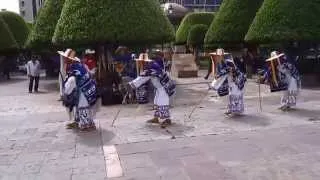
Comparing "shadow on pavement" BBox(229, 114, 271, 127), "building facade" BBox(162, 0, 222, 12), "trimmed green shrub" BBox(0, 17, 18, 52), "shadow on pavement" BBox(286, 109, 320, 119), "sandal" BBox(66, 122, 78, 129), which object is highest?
"building facade" BBox(162, 0, 222, 12)

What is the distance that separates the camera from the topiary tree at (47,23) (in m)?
22.4

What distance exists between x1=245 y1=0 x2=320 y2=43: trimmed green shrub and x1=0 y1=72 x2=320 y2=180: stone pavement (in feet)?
16.6

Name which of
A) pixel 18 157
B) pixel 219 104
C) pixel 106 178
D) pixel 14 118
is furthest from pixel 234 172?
pixel 14 118

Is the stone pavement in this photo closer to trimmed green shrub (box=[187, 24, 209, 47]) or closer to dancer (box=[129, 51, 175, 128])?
dancer (box=[129, 51, 175, 128])

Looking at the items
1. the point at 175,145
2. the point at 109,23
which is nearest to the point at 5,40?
the point at 109,23

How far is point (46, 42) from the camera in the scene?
22734 millimetres

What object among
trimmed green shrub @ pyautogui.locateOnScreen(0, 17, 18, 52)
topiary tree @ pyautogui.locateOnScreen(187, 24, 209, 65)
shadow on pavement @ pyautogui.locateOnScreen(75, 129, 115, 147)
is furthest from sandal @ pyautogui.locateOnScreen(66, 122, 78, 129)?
topiary tree @ pyautogui.locateOnScreen(187, 24, 209, 65)

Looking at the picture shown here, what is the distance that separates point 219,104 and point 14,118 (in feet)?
17.7

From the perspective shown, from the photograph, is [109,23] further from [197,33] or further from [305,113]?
[197,33]

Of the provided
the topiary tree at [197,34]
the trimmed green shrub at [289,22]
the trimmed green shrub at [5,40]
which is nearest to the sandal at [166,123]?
the trimmed green shrub at [289,22]

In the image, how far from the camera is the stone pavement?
7.44m

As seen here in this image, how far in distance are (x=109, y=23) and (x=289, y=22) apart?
6587mm

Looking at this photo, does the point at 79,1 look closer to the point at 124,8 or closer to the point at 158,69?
the point at 124,8

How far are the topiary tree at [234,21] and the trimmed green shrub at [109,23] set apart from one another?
24.2 ft
